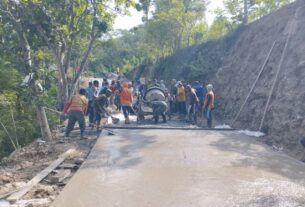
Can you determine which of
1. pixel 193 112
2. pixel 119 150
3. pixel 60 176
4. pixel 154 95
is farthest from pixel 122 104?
pixel 60 176

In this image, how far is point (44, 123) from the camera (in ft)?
34.3

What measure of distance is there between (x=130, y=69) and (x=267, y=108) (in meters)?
42.7

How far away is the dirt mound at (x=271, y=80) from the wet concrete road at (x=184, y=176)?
186 centimetres

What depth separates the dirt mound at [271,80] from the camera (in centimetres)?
1028

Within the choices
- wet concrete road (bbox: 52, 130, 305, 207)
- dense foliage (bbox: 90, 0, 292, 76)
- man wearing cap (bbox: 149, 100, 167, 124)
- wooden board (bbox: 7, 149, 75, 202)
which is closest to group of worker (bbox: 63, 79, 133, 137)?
man wearing cap (bbox: 149, 100, 167, 124)

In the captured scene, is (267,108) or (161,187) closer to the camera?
(161,187)

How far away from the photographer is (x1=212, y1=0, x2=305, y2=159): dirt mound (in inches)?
405

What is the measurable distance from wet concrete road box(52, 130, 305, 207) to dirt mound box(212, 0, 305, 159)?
186cm

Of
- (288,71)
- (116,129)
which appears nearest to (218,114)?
(288,71)

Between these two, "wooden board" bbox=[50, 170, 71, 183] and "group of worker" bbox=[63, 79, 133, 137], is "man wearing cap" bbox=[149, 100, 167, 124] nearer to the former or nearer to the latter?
"group of worker" bbox=[63, 79, 133, 137]

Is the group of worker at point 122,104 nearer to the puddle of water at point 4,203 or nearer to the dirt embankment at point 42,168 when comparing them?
the dirt embankment at point 42,168

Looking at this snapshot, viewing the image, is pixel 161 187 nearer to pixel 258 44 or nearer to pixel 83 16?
pixel 83 16

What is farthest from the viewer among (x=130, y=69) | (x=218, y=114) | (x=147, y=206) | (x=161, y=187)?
(x=130, y=69)

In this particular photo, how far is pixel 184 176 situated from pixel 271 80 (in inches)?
331
